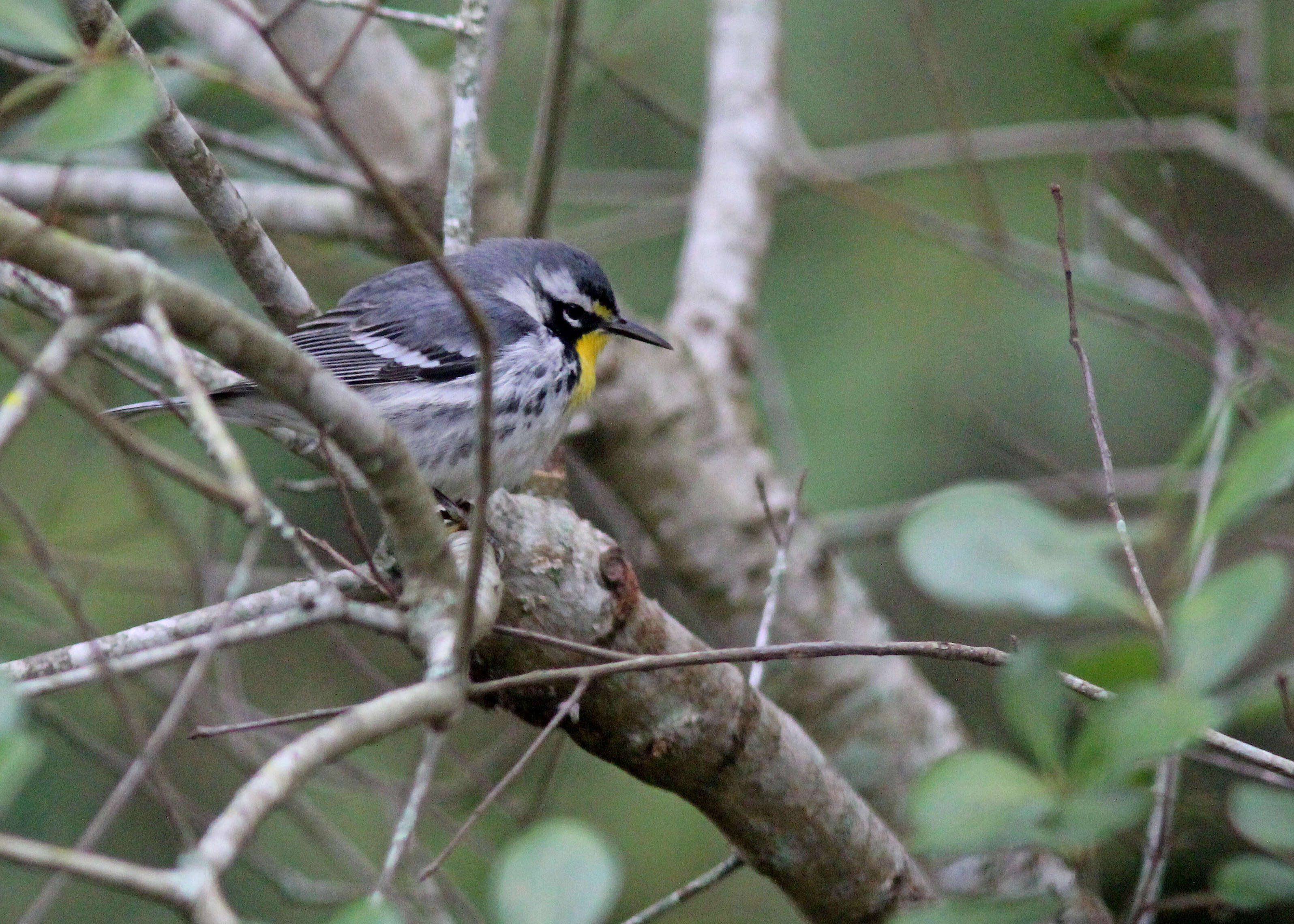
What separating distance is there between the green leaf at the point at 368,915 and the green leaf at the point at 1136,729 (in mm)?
652

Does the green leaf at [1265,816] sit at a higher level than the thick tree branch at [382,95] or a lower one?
lower

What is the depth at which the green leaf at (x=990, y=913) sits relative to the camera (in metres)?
1.33

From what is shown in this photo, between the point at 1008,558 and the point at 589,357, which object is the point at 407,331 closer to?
the point at 589,357

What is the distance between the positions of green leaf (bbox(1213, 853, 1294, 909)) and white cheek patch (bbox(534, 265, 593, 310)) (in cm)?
256

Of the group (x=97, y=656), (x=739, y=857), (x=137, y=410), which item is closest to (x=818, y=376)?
(x=137, y=410)

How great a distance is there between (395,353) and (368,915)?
2.52 meters

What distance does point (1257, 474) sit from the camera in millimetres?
1253

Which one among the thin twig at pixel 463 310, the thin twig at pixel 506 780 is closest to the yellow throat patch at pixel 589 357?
the thin twig at pixel 506 780

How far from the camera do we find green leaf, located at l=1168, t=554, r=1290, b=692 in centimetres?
119

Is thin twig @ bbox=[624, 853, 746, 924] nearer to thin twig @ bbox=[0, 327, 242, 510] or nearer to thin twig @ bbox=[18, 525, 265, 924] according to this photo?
thin twig @ bbox=[18, 525, 265, 924]

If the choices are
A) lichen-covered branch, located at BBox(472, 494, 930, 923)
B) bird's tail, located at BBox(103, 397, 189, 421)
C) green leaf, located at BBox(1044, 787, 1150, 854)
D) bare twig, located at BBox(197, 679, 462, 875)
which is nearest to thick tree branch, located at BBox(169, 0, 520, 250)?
bird's tail, located at BBox(103, 397, 189, 421)

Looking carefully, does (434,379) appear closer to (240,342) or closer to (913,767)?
(913,767)

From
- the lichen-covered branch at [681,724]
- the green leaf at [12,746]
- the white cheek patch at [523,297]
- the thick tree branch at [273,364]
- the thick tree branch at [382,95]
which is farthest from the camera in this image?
the thick tree branch at [382,95]

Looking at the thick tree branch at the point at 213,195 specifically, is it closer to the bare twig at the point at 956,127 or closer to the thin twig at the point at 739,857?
the thin twig at the point at 739,857
